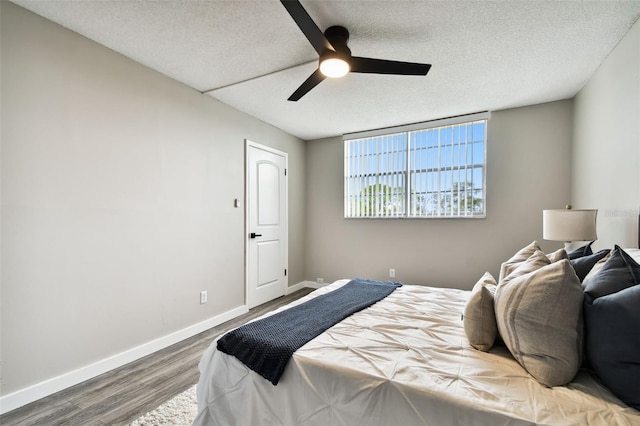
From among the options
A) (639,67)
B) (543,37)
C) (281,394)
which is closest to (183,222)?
(281,394)

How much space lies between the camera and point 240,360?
1.41 metres

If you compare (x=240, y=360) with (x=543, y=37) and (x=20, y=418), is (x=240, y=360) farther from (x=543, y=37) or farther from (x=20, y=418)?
(x=543, y=37)

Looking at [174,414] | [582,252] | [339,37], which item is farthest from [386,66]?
[174,414]

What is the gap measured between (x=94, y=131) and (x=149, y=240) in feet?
3.22

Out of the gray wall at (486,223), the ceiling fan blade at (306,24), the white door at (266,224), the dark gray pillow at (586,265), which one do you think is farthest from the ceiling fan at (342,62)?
the gray wall at (486,223)

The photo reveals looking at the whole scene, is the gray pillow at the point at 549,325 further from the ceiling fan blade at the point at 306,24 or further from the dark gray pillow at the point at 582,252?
the ceiling fan blade at the point at 306,24

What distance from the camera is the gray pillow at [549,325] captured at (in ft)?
3.52

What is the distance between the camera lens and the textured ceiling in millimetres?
1872

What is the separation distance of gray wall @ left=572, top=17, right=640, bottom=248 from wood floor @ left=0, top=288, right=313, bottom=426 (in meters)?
3.42

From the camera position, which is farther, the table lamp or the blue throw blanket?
the table lamp

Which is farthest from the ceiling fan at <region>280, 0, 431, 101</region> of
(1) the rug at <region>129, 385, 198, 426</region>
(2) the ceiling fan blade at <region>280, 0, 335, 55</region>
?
(1) the rug at <region>129, 385, 198, 426</region>

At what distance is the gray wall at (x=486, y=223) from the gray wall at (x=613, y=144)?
348mm

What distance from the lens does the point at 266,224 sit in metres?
Result: 4.08

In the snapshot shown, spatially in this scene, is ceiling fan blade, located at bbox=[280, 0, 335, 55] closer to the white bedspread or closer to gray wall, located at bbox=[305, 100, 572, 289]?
the white bedspread
